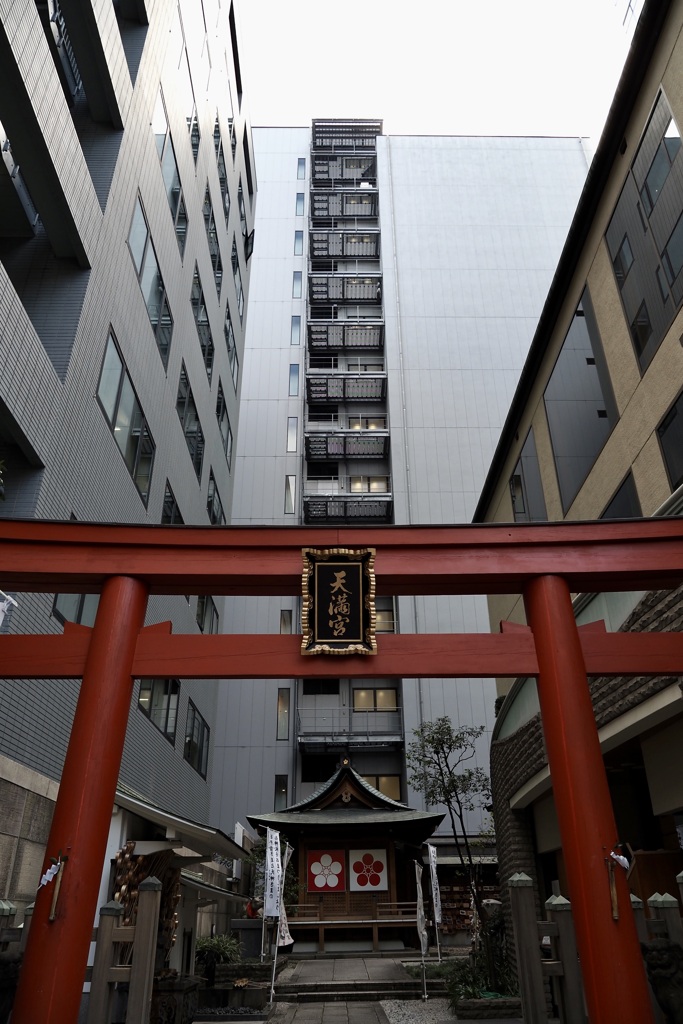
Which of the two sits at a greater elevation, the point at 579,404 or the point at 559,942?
the point at 579,404

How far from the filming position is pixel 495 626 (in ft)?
77.3

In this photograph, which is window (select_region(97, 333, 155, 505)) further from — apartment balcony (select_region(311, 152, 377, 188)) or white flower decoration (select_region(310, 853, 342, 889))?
apartment balcony (select_region(311, 152, 377, 188))

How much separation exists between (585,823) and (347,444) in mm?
36625

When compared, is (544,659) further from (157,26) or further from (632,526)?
(157,26)

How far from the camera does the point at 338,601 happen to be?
866 centimetres

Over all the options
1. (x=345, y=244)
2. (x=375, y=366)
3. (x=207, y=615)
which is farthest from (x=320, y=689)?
(x=345, y=244)

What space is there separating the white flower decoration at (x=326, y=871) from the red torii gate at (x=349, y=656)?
20.1 metres

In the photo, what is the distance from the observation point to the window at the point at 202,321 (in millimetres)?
24048

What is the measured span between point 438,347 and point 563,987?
4122cm

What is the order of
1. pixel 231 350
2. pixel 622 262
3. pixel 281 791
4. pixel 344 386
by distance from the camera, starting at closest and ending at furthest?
pixel 622 262
pixel 231 350
pixel 281 791
pixel 344 386

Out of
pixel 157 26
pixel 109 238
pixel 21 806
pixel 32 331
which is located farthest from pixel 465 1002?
pixel 157 26

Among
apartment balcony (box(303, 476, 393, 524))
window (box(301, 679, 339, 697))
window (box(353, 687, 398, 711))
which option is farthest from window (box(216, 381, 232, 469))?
window (box(353, 687, 398, 711))

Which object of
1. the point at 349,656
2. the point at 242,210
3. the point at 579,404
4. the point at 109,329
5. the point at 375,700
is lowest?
the point at 349,656

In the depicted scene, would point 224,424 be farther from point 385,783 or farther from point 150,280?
point 385,783
